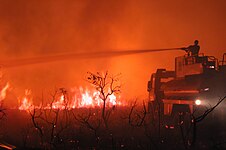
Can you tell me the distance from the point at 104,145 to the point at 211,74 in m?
8.14

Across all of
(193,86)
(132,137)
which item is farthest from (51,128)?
(193,86)

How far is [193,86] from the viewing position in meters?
16.3

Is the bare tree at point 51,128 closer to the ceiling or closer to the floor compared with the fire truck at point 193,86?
closer to the floor

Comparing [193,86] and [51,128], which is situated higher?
[193,86]

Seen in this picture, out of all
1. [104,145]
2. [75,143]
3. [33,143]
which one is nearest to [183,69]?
[104,145]

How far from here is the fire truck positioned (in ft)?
51.5

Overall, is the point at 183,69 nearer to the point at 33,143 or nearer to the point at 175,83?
the point at 175,83

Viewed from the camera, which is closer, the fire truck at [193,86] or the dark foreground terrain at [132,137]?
the dark foreground terrain at [132,137]

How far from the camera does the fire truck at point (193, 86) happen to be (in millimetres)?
15711

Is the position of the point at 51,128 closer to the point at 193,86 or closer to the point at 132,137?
the point at 132,137

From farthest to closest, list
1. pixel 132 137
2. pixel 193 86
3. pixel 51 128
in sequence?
pixel 51 128, pixel 132 137, pixel 193 86

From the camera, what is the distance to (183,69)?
1900cm

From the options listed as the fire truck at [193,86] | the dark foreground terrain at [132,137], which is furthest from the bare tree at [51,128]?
the fire truck at [193,86]

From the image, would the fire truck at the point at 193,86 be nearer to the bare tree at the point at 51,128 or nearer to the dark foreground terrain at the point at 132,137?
the dark foreground terrain at the point at 132,137
